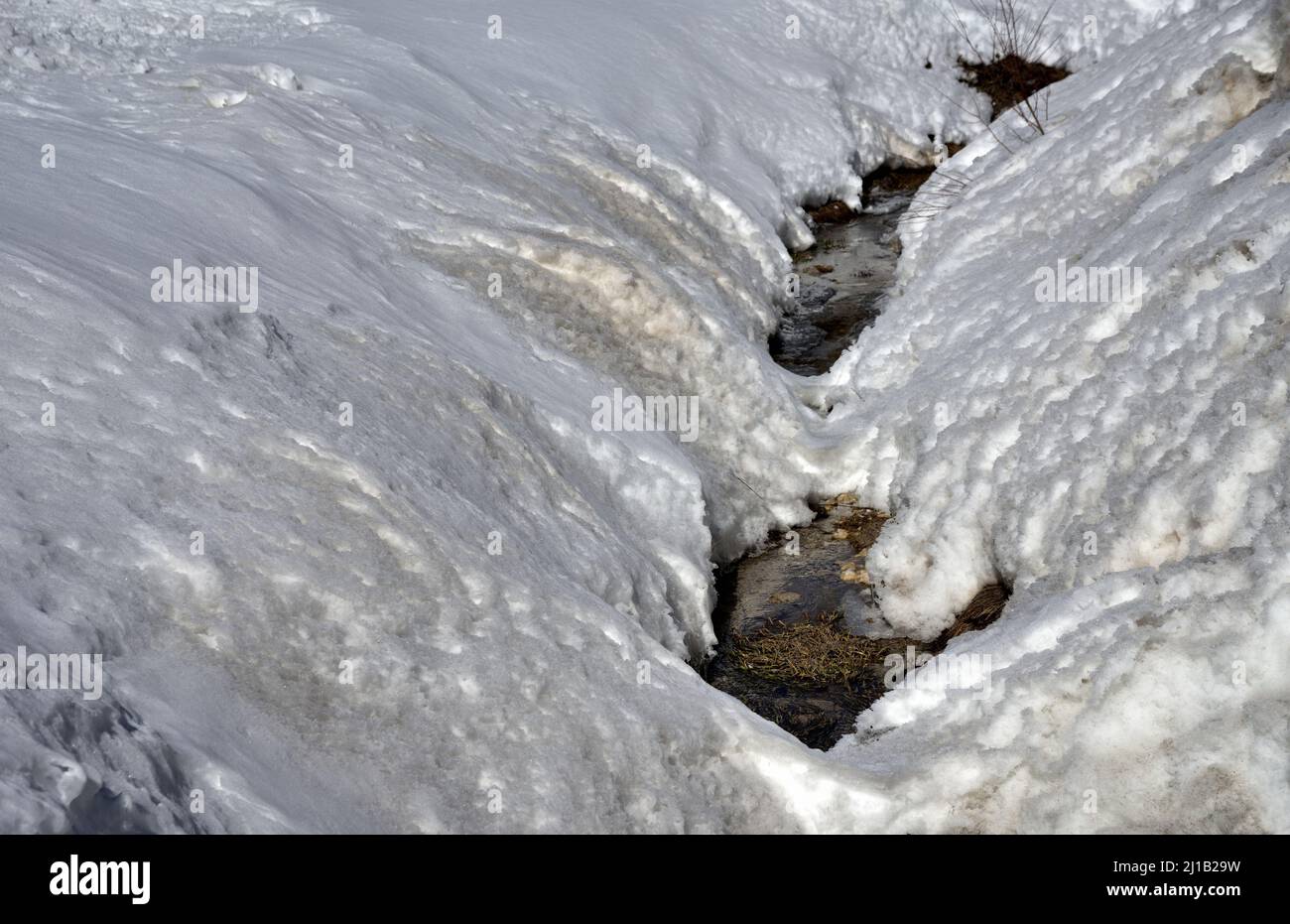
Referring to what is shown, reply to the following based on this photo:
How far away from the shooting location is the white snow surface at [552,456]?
421 cm

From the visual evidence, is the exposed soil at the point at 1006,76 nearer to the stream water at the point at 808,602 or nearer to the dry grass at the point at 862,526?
the stream water at the point at 808,602

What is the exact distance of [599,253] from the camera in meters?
8.64

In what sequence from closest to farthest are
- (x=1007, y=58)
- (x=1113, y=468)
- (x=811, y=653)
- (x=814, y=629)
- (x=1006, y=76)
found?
(x=1113, y=468) < (x=811, y=653) < (x=814, y=629) < (x=1006, y=76) < (x=1007, y=58)

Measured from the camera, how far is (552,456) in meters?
6.64

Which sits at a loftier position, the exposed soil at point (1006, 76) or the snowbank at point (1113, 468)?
the exposed soil at point (1006, 76)

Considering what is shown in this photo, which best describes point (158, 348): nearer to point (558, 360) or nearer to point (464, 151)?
point (558, 360)

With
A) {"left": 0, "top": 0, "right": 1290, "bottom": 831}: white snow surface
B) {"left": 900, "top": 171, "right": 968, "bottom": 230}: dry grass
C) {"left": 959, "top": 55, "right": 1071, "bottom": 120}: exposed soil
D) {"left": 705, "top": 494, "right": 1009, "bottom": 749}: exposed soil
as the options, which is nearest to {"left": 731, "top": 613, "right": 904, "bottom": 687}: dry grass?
{"left": 705, "top": 494, "right": 1009, "bottom": 749}: exposed soil

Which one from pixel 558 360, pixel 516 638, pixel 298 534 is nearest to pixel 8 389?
pixel 298 534

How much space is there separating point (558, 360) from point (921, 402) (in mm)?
2280

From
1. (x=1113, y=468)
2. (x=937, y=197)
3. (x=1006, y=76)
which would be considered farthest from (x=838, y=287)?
(x=1006, y=76)

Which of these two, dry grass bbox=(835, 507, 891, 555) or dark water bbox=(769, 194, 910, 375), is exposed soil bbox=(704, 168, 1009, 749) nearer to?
dry grass bbox=(835, 507, 891, 555)

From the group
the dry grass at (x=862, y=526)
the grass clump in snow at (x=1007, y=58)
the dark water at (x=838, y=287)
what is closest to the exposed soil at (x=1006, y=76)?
the grass clump in snow at (x=1007, y=58)

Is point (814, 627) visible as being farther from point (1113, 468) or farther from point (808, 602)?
point (1113, 468)

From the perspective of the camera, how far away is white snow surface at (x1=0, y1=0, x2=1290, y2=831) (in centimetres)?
421
